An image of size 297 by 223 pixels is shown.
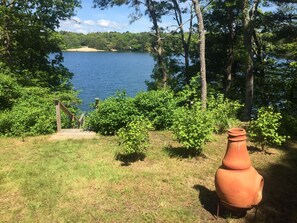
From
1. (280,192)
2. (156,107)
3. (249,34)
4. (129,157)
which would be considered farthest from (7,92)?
(249,34)

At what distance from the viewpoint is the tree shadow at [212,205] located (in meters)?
4.35

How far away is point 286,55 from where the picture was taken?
13664 mm

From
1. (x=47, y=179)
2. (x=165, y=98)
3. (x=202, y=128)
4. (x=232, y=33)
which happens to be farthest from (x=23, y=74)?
(x=232, y=33)

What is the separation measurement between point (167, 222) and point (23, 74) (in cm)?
1189

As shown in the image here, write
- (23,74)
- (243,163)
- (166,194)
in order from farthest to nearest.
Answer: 1. (23,74)
2. (166,194)
3. (243,163)

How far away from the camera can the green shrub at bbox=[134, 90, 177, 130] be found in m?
8.98

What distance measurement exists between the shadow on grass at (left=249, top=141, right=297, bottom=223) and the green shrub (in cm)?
365

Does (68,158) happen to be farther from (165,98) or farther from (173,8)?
(173,8)

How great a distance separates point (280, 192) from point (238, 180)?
162cm

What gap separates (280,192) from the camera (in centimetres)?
511

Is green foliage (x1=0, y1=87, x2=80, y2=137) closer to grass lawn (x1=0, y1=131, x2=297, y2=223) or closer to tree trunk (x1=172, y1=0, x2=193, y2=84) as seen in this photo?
grass lawn (x1=0, y1=131, x2=297, y2=223)

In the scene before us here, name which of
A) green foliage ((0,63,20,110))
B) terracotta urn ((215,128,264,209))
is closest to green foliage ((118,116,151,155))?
terracotta urn ((215,128,264,209))

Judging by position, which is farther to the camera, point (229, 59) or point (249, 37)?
point (229, 59)

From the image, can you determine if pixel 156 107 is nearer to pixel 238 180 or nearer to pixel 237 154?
pixel 237 154
